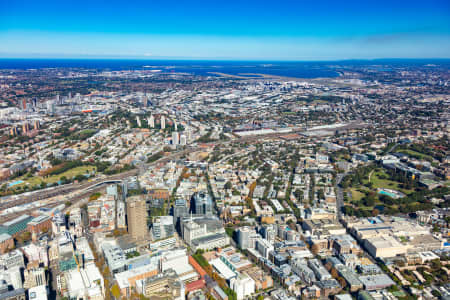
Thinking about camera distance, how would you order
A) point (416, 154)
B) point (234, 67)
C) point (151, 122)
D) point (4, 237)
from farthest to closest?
point (234, 67)
point (151, 122)
point (416, 154)
point (4, 237)

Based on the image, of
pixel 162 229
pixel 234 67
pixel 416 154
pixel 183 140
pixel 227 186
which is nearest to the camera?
pixel 162 229

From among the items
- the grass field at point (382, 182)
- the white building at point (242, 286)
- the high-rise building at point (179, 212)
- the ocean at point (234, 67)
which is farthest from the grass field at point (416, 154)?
the ocean at point (234, 67)

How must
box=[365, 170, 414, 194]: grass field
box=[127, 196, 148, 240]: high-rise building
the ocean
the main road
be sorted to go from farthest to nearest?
the ocean, box=[365, 170, 414, 194]: grass field, the main road, box=[127, 196, 148, 240]: high-rise building

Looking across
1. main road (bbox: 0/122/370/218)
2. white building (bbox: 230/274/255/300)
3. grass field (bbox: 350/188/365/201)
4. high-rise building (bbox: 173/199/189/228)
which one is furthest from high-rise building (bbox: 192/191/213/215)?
grass field (bbox: 350/188/365/201)

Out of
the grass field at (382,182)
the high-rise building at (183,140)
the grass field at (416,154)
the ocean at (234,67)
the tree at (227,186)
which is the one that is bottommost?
the grass field at (382,182)

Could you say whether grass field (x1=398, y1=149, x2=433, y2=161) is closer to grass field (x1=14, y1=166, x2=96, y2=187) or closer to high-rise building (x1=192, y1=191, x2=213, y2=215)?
high-rise building (x1=192, y1=191, x2=213, y2=215)

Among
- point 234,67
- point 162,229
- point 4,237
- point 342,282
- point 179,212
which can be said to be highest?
point 234,67

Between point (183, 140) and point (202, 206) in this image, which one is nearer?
point (202, 206)

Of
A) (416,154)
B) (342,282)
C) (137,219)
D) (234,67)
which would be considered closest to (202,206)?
(137,219)

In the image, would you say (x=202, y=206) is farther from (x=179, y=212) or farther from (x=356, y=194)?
(x=356, y=194)

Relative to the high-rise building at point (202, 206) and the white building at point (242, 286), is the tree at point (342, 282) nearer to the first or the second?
the white building at point (242, 286)

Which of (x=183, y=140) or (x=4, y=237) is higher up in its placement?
(x=183, y=140)
